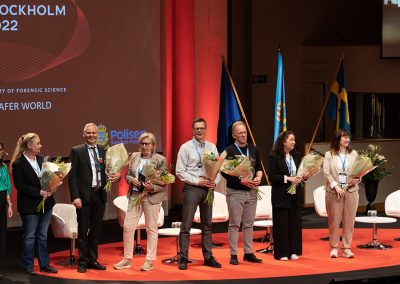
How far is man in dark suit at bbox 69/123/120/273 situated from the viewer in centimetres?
897

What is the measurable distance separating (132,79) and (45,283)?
16.0 ft

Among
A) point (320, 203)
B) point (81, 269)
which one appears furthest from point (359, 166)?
point (81, 269)

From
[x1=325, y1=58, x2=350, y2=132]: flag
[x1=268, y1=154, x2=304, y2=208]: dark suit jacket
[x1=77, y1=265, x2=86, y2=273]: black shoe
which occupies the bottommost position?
[x1=77, y1=265, x2=86, y2=273]: black shoe

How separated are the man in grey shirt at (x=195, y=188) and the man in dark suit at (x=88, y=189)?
2.38 ft

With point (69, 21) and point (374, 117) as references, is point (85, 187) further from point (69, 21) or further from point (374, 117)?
point (374, 117)

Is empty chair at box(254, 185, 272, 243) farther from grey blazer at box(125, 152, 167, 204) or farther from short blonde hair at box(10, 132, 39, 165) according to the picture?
short blonde hair at box(10, 132, 39, 165)

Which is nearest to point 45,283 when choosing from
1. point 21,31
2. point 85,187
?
point 85,187

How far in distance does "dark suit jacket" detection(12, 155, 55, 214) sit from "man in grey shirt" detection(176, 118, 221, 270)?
1.47 metres

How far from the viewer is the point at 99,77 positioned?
12469 mm

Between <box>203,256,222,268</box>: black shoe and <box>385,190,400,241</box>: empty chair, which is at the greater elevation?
<box>385,190,400,241</box>: empty chair

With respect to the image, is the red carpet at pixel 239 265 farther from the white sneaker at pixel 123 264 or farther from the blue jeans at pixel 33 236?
the blue jeans at pixel 33 236

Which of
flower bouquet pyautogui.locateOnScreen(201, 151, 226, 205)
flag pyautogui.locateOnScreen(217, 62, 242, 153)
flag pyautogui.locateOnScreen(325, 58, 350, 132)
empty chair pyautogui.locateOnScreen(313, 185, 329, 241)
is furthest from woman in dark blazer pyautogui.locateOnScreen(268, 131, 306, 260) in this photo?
flag pyautogui.locateOnScreen(325, 58, 350, 132)

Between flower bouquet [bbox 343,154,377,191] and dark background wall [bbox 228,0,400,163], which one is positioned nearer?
flower bouquet [bbox 343,154,377,191]

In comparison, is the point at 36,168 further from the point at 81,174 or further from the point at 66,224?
the point at 66,224
